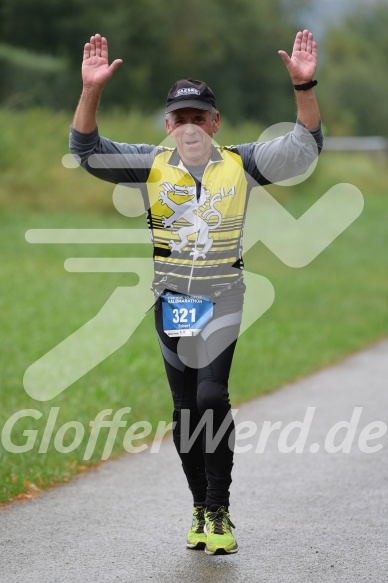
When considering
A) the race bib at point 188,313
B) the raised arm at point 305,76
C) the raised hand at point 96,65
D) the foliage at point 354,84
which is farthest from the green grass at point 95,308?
the foliage at point 354,84

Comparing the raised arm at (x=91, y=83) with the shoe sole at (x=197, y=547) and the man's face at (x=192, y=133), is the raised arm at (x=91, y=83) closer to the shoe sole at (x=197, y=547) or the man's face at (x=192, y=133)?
the man's face at (x=192, y=133)

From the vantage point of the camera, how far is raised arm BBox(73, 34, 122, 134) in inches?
219

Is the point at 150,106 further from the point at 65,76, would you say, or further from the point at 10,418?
the point at 10,418

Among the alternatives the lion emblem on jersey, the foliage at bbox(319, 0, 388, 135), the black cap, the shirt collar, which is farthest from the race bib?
the foliage at bbox(319, 0, 388, 135)

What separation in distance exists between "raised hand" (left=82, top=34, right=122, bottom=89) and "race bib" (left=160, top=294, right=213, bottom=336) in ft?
3.59

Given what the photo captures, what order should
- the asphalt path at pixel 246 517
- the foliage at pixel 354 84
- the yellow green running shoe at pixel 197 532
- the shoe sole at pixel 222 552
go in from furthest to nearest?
the foliage at pixel 354 84 → the yellow green running shoe at pixel 197 532 → the shoe sole at pixel 222 552 → the asphalt path at pixel 246 517

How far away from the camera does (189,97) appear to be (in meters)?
5.63

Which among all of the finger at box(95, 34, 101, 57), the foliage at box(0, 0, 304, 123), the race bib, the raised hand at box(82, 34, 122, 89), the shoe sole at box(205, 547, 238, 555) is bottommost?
the shoe sole at box(205, 547, 238, 555)

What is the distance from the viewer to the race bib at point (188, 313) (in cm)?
576

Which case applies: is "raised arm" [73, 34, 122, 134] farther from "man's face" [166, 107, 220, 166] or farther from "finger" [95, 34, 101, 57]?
"man's face" [166, 107, 220, 166]

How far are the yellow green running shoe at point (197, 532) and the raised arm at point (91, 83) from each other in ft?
6.53

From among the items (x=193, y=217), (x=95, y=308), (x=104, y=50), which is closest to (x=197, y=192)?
(x=193, y=217)

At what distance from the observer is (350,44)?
417ft

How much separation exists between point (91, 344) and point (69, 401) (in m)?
3.04
